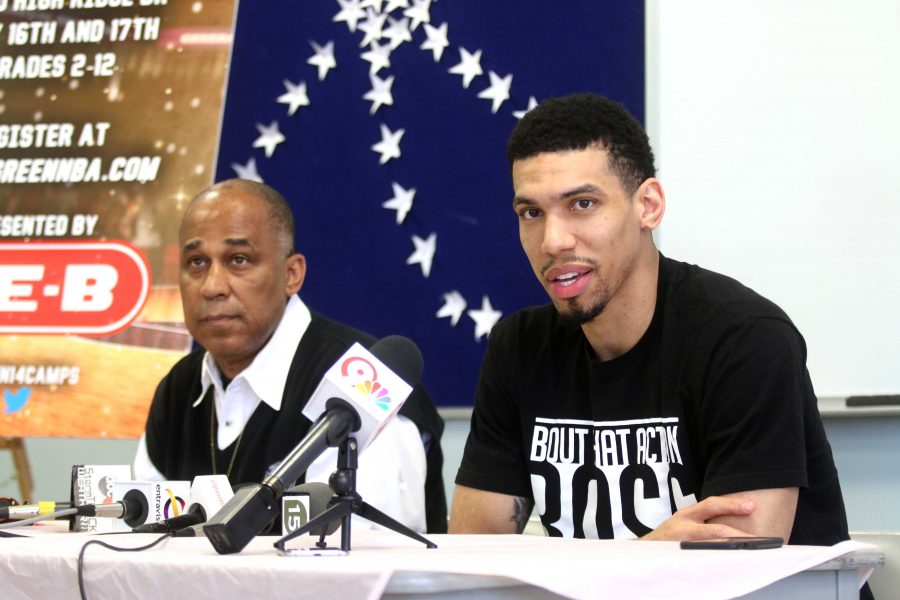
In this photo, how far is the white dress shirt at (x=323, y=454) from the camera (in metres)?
2.49

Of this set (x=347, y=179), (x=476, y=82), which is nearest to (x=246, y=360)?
(x=347, y=179)

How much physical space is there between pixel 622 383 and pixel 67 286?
243 cm

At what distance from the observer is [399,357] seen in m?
1.40

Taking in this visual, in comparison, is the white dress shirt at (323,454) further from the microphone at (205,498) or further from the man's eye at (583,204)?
the man's eye at (583,204)

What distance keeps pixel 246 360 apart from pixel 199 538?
4.38 ft

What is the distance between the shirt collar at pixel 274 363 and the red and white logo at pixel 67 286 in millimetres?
921

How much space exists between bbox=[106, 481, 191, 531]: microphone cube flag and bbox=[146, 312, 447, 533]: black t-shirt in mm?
733

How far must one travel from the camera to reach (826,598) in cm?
125

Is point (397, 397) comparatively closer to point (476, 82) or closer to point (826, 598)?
point (826, 598)

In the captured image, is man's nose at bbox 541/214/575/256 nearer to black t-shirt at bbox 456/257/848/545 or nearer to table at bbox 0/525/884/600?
black t-shirt at bbox 456/257/848/545

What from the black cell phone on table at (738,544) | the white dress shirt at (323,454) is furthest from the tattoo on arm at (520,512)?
the black cell phone on table at (738,544)

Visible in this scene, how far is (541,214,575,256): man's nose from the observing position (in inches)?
75.9

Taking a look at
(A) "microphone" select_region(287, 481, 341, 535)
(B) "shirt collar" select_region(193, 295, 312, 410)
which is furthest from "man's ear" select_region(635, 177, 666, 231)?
(B) "shirt collar" select_region(193, 295, 312, 410)

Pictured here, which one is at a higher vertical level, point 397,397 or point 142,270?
point 142,270
